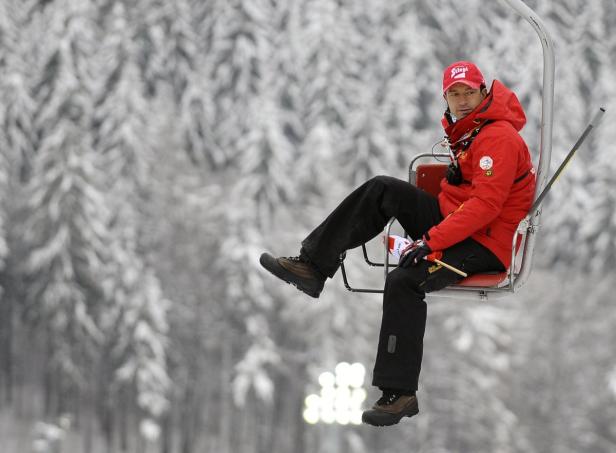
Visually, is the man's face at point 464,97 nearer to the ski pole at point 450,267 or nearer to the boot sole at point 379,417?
the ski pole at point 450,267

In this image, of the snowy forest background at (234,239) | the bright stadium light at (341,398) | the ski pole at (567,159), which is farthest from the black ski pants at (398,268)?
the snowy forest background at (234,239)

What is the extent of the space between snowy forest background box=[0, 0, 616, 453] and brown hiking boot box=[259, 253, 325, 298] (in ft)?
98.4

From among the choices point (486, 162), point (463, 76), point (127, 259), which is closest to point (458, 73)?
point (463, 76)

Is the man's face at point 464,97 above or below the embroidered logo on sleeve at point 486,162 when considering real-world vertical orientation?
above

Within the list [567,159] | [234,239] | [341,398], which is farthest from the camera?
[234,239]

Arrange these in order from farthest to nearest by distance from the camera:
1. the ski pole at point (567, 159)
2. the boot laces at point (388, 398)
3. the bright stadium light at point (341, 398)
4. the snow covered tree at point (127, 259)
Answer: the snow covered tree at point (127, 259), the bright stadium light at point (341, 398), the boot laces at point (388, 398), the ski pole at point (567, 159)

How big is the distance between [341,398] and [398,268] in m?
23.0

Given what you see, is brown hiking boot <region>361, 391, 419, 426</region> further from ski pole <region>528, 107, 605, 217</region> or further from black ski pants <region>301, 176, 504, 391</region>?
ski pole <region>528, 107, 605, 217</region>

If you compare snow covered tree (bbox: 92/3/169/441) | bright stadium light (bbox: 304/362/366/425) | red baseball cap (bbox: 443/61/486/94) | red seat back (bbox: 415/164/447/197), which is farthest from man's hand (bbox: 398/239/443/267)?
snow covered tree (bbox: 92/3/169/441)

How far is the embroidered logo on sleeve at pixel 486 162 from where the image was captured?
15.6 feet

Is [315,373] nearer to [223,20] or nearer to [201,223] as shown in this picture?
[201,223]

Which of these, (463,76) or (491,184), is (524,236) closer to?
(491,184)

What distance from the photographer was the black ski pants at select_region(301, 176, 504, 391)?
15.9ft

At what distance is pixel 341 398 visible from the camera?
2764 cm
